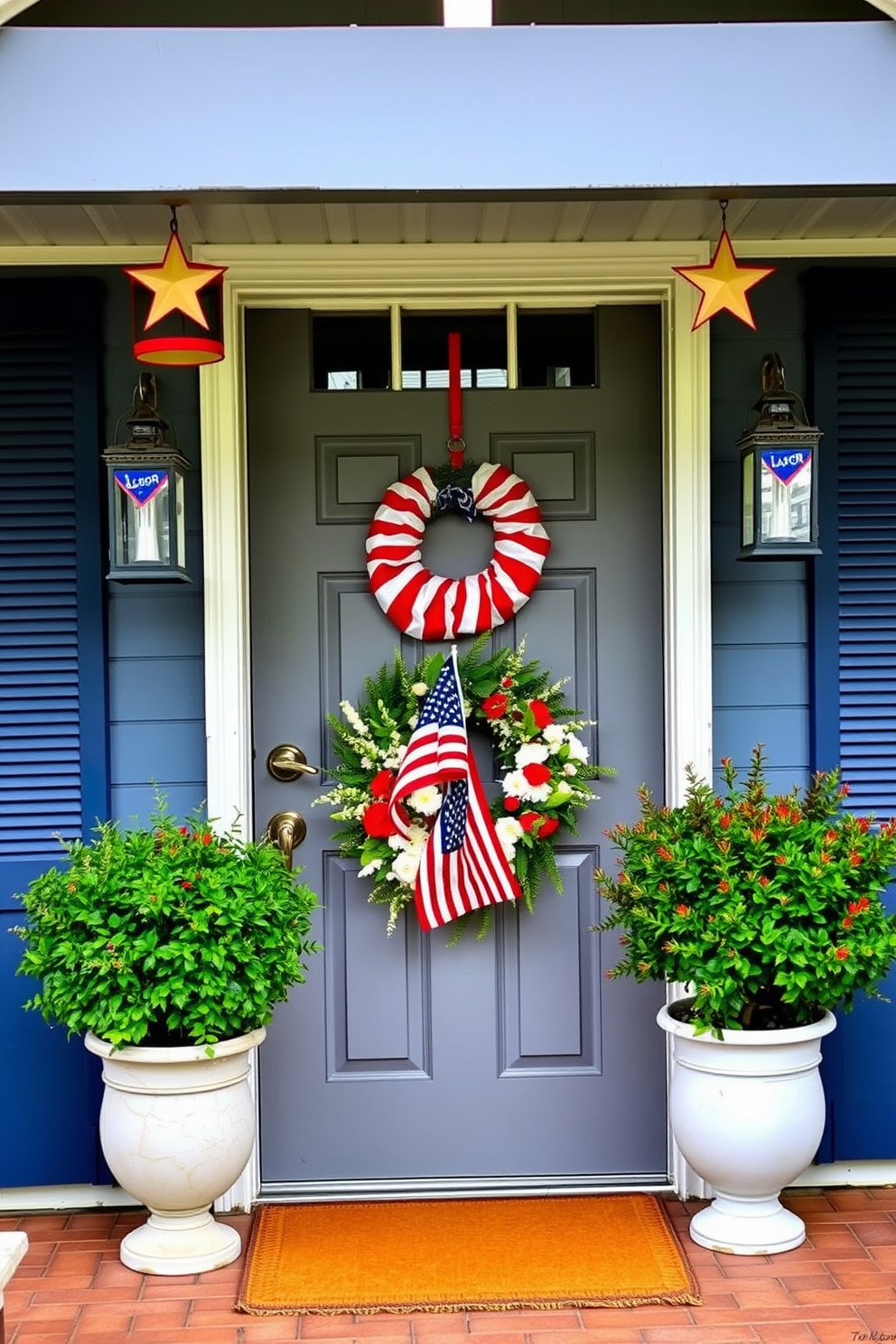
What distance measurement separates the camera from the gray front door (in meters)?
3.51

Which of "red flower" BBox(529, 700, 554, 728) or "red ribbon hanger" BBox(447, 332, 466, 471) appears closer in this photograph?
"red flower" BBox(529, 700, 554, 728)

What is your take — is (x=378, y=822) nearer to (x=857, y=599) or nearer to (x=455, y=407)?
(x=455, y=407)

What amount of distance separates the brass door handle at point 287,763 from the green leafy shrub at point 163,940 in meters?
0.45

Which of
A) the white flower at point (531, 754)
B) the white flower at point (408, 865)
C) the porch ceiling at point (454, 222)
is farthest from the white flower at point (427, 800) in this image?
the porch ceiling at point (454, 222)

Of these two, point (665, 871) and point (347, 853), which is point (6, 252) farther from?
point (665, 871)

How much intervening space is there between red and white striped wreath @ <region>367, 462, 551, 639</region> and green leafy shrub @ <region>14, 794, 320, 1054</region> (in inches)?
31.4

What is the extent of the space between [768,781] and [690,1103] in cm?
88

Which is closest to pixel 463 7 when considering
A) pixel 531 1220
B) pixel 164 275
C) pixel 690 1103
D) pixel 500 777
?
pixel 164 275

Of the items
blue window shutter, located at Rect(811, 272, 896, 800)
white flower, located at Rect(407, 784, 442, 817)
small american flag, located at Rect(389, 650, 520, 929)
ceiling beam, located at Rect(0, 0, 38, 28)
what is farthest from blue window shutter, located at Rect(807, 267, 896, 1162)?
ceiling beam, located at Rect(0, 0, 38, 28)

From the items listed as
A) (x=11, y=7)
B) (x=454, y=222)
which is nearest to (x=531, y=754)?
(x=454, y=222)

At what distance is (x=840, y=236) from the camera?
3.47 metres

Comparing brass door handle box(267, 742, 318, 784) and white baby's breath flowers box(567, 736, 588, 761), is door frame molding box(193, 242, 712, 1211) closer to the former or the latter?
Answer: brass door handle box(267, 742, 318, 784)

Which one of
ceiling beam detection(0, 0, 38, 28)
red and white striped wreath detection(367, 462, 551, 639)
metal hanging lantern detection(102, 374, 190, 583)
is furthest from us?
red and white striped wreath detection(367, 462, 551, 639)

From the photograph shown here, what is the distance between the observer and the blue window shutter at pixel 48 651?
11.1 feet
